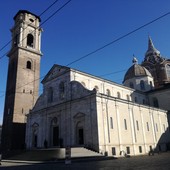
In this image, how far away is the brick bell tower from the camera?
3738cm

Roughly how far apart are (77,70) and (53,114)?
323 inches

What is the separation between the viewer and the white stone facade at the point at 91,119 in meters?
27.0

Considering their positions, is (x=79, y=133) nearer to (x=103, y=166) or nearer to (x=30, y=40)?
(x=103, y=166)

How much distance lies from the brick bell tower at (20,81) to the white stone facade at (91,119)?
214 cm

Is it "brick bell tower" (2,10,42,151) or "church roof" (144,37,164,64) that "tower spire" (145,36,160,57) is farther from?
"brick bell tower" (2,10,42,151)

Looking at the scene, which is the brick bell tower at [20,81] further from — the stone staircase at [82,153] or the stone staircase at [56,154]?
the stone staircase at [82,153]

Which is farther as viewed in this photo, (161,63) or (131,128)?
(161,63)

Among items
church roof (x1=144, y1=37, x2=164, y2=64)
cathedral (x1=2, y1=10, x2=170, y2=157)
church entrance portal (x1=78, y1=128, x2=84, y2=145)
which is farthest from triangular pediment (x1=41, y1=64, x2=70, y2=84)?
church roof (x1=144, y1=37, x2=164, y2=64)

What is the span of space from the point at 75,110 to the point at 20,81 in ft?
→ 49.8

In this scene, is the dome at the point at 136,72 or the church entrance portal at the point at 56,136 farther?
the dome at the point at 136,72

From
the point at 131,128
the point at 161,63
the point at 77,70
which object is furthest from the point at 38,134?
the point at 161,63

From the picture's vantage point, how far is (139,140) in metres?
31.2

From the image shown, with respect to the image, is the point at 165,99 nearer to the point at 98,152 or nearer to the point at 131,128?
the point at 131,128

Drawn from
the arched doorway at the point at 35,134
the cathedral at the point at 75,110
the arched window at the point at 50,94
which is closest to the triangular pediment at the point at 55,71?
the cathedral at the point at 75,110
